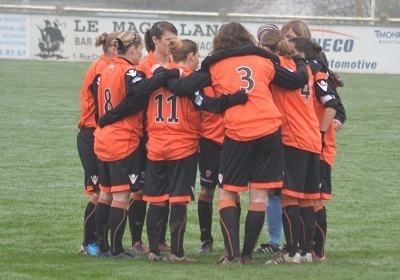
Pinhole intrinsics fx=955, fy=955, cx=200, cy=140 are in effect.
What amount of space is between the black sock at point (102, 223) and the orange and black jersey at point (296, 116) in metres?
1.49

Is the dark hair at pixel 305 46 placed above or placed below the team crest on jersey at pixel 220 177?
above

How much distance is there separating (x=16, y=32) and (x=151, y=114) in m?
24.2

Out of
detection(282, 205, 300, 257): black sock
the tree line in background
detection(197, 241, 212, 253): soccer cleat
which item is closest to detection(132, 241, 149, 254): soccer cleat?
detection(197, 241, 212, 253): soccer cleat

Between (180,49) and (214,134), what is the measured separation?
700 millimetres

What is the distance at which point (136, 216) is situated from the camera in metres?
7.62

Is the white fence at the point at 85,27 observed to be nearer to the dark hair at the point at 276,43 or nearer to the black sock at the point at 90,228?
the black sock at the point at 90,228

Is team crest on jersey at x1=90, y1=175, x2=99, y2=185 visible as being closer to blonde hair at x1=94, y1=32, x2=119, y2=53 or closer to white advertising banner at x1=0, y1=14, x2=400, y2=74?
blonde hair at x1=94, y1=32, x2=119, y2=53

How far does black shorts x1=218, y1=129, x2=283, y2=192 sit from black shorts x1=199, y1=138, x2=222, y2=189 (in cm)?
59

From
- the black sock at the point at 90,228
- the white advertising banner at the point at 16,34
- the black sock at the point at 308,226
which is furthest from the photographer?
the white advertising banner at the point at 16,34

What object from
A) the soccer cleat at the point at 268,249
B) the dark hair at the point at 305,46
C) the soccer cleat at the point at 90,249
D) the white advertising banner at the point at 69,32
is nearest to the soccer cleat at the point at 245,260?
the soccer cleat at the point at 268,249

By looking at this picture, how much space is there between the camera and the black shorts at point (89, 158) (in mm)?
7527

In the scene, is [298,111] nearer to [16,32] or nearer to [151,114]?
[151,114]

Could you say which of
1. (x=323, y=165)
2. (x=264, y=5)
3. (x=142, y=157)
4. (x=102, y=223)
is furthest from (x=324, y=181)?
(x=264, y=5)

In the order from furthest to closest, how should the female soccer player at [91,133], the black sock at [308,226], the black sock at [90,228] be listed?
the black sock at [90,228] → the female soccer player at [91,133] → the black sock at [308,226]
